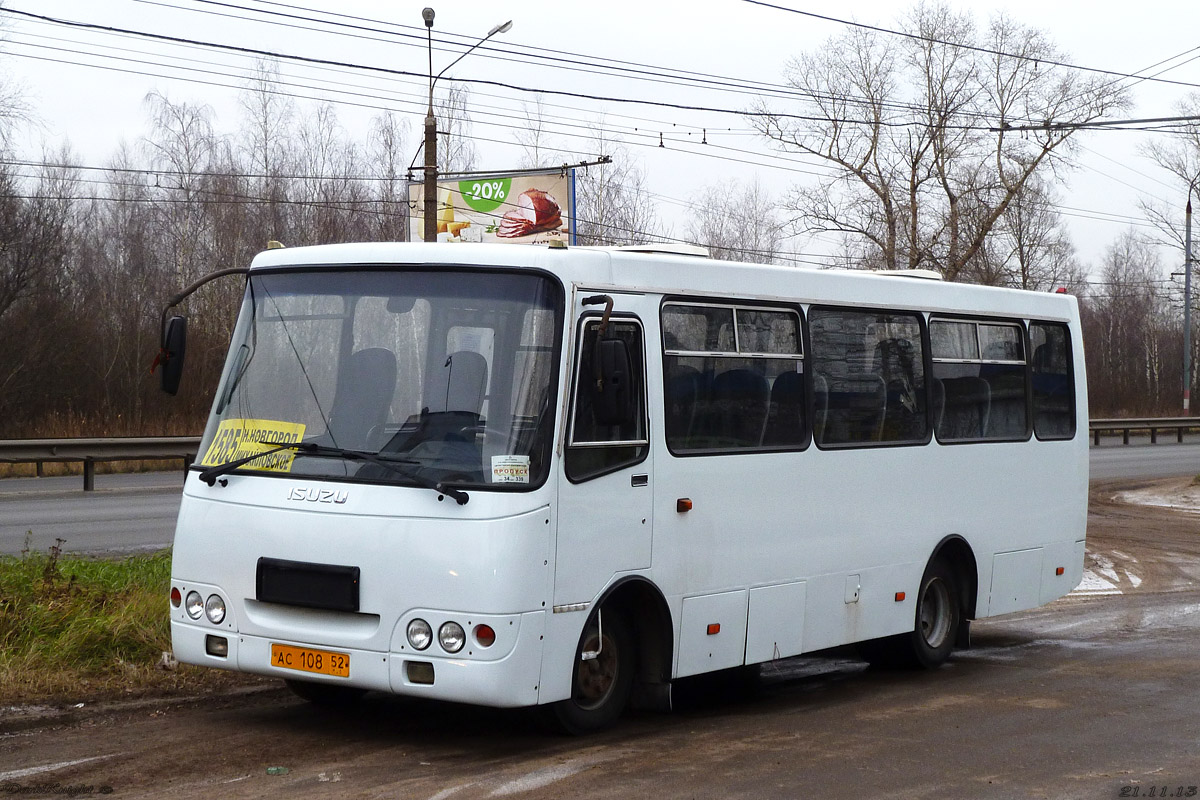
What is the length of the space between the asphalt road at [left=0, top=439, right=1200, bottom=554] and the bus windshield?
691 centimetres

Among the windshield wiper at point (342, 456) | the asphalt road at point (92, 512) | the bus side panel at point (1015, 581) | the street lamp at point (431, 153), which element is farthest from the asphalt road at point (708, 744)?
the street lamp at point (431, 153)

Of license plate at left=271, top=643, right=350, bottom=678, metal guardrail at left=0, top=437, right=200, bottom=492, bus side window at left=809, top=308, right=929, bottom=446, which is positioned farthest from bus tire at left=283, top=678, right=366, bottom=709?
metal guardrail at left=0, top=437, right=200, bottom=492

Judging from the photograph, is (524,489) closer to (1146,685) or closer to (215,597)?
(215,597)

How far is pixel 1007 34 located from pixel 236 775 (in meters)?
47.3

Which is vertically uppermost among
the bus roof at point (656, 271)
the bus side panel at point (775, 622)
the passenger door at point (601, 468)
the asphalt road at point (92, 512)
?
the bus roof at point (656, 271)

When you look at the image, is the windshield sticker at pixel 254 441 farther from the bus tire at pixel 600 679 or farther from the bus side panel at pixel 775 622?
the bus side panel at pixel 775 622

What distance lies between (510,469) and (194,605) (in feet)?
6.46

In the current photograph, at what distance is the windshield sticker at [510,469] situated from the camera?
22.5 ft

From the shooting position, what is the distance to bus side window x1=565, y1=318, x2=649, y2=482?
7203mm

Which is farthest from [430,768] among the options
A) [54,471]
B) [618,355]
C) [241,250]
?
[241,250]

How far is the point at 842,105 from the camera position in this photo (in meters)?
49.1

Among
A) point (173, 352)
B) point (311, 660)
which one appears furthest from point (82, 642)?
point (311, 660)

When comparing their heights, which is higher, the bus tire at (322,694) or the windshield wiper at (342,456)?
the windshield wiper at (342,456)

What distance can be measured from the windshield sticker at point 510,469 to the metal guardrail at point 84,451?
17.6 meters
